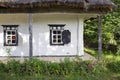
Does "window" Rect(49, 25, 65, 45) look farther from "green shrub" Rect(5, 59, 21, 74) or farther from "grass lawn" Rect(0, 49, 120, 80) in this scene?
"green shrub" Rect(5, 59, 21, 74)

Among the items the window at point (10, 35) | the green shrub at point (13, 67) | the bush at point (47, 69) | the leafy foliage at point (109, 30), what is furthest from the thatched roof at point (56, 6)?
the leafy foliage at point (109, 30)

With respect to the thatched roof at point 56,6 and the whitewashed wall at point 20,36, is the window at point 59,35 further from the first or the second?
the thatched roof at point 56,6

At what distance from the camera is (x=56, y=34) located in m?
17.6

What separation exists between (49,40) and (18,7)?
147 inches

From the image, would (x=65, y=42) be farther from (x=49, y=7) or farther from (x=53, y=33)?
(x=49, y=7)

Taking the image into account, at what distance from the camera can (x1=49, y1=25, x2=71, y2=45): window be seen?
1747 centimetres

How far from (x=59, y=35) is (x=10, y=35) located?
3052mm

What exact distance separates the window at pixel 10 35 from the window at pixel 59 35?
224 cm

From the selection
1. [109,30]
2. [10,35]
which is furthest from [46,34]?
[109,30]

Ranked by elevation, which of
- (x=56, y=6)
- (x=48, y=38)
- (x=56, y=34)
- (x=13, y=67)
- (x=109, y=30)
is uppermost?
(x=56, y=6)

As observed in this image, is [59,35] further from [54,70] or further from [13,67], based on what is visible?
[13,67]

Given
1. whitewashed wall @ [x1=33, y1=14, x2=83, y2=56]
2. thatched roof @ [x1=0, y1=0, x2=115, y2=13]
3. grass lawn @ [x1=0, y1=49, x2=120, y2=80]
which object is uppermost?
thatched roof @ [x1=0, y1=0, x2=115, y2=13]

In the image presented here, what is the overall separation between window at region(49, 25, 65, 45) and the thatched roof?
8.75 feet

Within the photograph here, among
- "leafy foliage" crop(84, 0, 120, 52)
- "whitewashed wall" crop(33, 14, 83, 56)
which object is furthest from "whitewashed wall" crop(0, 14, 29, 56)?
"leafy foliage" crop(84, 0, 120, 52)
